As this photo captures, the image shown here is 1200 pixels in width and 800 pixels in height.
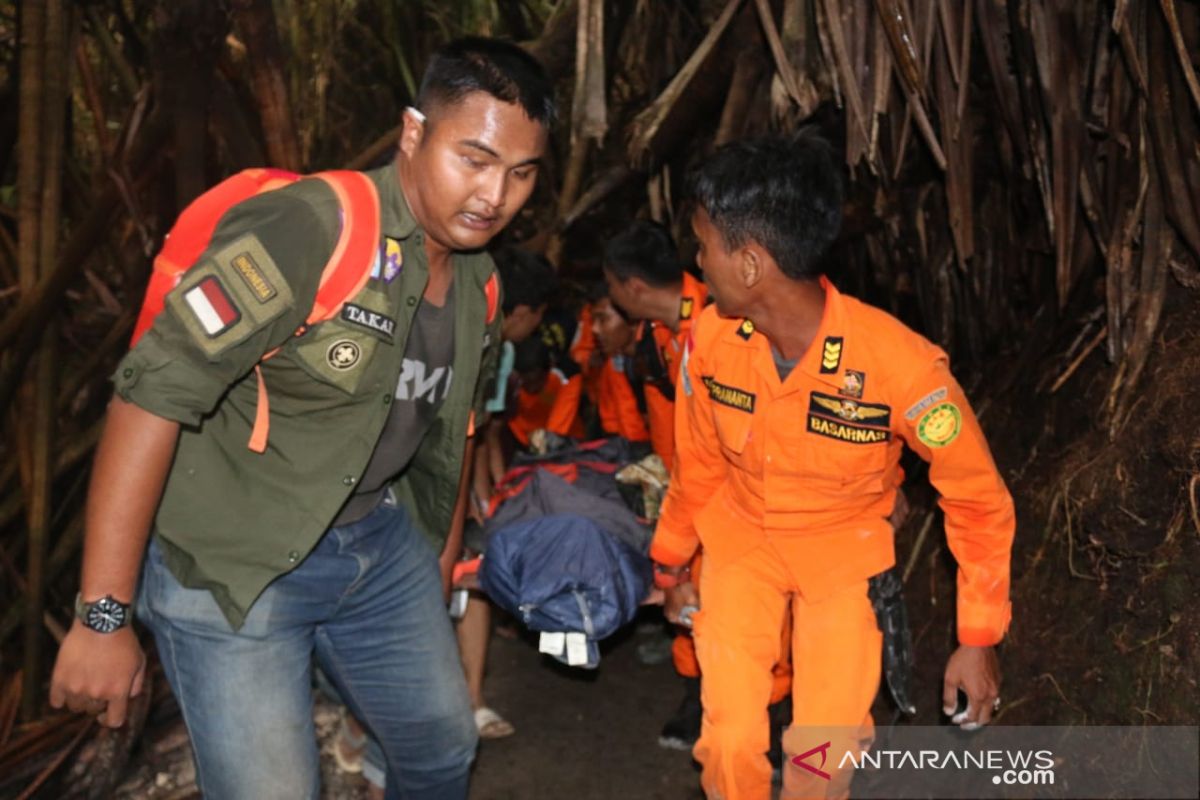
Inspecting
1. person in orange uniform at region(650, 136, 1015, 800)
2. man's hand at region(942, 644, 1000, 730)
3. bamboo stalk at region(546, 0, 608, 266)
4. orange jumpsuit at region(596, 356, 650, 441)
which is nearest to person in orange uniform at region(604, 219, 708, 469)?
orange jumpsuit at region(596, 356, 650, 441)

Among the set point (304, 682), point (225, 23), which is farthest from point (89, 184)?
point (304, 682)

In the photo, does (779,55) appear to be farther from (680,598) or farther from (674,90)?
(680,598)

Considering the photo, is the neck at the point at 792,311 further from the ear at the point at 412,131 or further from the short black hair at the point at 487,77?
the ear at the point at 412,131

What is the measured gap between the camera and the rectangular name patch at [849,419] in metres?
2.66

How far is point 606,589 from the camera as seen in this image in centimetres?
347

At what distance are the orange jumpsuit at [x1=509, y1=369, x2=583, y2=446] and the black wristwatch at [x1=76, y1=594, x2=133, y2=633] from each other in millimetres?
3609

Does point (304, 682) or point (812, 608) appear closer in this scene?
point (304, 682)

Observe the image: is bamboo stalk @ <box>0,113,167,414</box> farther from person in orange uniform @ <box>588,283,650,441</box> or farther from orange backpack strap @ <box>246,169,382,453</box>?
person in orange uniform @ <box>588,283,650,441</box>

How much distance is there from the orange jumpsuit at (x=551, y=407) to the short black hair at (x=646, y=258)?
3.79ft

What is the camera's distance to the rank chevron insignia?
2676 mm

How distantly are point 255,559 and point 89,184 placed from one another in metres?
3.32

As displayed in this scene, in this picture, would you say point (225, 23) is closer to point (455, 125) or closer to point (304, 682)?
point (455, 125)

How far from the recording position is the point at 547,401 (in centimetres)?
557

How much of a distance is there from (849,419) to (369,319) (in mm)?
1274
